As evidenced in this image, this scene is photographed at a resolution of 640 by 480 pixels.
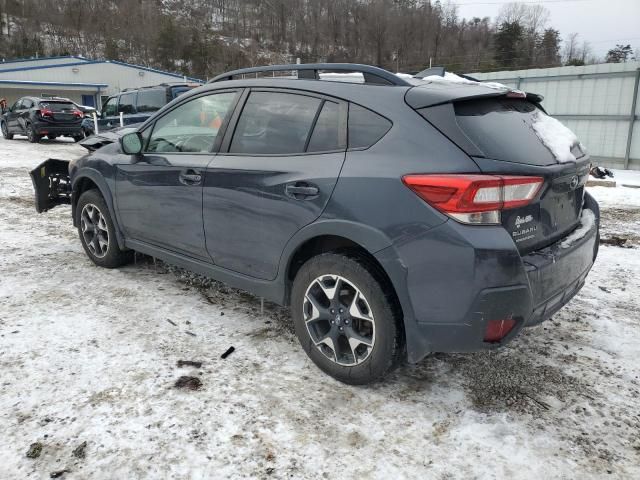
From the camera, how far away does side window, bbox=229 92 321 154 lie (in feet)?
9.72

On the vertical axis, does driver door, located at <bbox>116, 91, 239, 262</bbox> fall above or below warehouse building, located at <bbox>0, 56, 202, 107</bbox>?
below

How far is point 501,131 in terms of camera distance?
8.29 feet

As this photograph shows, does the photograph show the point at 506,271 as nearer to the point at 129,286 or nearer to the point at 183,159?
the point at 183,159

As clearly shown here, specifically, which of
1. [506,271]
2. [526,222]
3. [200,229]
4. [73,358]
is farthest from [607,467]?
[73,358]

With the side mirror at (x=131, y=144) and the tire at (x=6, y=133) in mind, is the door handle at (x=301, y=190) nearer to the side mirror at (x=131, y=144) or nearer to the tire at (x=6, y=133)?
the side mirror at (x=131, y=144)

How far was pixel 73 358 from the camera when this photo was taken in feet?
9.93

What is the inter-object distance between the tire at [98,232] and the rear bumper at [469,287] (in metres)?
3.01

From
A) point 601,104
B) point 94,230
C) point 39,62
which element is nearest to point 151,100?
A: point 94,230

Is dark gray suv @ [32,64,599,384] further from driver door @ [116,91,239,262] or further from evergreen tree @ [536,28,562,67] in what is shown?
evergreen tree @ [536,28,562,67]

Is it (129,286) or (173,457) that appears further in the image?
(129,286)

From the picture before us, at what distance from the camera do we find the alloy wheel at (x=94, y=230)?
4.54m

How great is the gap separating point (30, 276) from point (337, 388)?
10.3ft

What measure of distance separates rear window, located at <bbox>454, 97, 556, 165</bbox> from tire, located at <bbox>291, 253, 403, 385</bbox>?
2.69 feet

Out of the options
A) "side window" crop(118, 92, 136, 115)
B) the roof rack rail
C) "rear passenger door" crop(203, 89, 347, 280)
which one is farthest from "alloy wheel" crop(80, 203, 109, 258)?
"side window" crop(118, 92, 136, 115)
